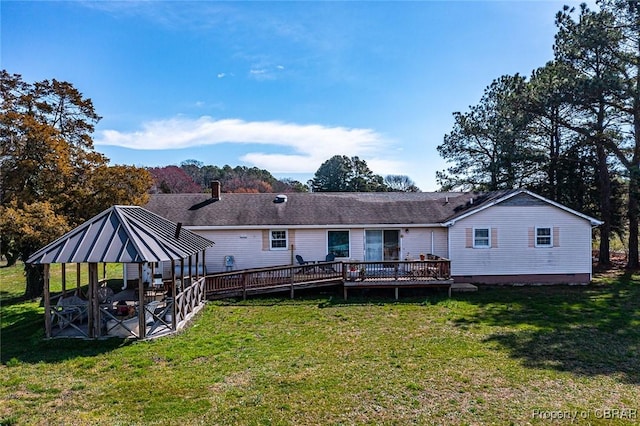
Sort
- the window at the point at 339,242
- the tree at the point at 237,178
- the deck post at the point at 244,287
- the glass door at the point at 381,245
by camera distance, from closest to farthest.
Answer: the deck post at the point at 244,287 < the window at the point at 339,242 < the glass door at the point at 381,245 < the tree at the point at 237,178

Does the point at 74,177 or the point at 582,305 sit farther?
the point at 74,177

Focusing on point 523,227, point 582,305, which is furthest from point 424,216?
point 582,305

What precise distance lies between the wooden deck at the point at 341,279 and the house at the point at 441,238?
2.13m

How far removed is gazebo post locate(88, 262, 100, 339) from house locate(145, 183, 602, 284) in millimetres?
7293

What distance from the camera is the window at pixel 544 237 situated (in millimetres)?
17000

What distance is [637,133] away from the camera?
2108 centimetres

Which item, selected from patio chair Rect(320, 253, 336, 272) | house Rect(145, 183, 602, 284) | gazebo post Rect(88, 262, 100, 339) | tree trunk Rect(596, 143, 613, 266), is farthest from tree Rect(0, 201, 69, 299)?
tree trunk Rect(596, 143, 613, 266)

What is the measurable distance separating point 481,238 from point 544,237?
9.42 feet

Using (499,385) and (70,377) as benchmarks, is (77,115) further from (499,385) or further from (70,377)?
(499,385)

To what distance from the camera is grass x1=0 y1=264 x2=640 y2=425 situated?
595 cm

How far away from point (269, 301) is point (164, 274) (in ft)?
17.9

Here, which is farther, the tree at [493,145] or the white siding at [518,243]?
the tree at [493,145]

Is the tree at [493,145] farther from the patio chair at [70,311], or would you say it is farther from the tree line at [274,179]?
the patio chair at [70,311]

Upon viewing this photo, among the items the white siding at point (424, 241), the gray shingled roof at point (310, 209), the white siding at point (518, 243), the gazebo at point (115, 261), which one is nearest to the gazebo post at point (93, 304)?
the gazebo at point (115, 261)
